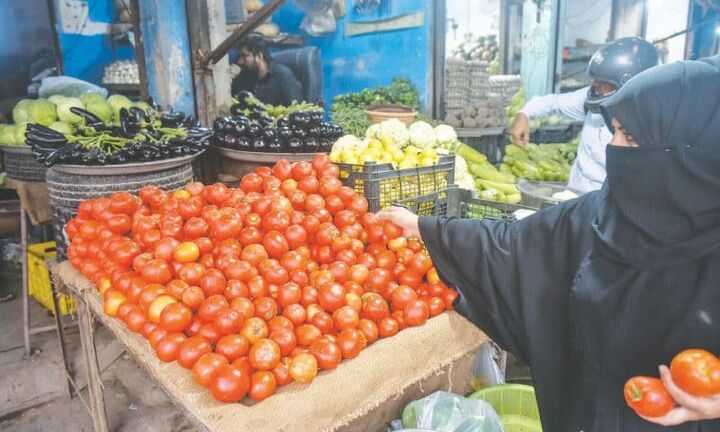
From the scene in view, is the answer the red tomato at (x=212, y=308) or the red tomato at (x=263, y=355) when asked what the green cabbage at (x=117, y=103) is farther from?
the red tomato at (x=263, y=355)

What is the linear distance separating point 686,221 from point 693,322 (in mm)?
288

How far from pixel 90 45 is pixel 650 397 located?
9453 millimetres

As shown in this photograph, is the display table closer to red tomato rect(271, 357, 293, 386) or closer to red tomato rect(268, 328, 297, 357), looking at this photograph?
red tomato rect(271, 357, 293, 386)

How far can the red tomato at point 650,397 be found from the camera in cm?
124

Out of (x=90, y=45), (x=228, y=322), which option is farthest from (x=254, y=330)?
(x=90, y=45)

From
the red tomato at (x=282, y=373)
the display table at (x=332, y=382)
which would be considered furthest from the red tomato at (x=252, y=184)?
the red tomato at (x=282, y=373)

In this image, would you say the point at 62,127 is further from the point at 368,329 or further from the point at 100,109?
the point at 368,329

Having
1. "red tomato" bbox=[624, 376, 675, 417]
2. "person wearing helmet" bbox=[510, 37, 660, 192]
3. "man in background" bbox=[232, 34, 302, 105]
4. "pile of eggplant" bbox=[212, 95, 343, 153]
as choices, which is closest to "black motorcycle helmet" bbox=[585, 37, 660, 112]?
"person wearing helmet" bbox=[510, 37, 660, 192]

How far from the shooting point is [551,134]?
27.0ft

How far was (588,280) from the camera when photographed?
1557 millimetres

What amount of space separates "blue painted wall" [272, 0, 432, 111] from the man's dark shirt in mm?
1640

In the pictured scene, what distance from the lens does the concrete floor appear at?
3338 millimetres

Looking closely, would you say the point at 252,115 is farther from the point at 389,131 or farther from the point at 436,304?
the point at 436,304

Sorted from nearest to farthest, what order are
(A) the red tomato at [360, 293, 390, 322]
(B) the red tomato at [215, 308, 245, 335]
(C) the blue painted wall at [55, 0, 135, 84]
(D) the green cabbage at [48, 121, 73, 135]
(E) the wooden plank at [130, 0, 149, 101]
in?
(B) the red tomato at [215, 308, 245, 335] → (A) the red tomato at [360, 293, 390, 322] → (D) the green cabbage at [48, 121, 73, 135] → (E) the wooden plank at [130, 0, 149, 101] → (C) the blue painted wall at [55, 0, 135, 84]
